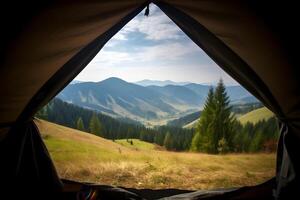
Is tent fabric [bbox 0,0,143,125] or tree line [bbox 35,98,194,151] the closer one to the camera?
tent fabric [bbox 0,0,143,125]

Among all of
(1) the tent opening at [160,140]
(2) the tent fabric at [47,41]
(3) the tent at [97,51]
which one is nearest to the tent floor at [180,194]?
(3) the tent at [97,51]

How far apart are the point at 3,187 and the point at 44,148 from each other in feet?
1.81

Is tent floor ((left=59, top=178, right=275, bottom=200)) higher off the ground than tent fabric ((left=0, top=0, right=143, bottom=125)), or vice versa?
tent fabric ((left=0, top=0, right=143, bottom=125))

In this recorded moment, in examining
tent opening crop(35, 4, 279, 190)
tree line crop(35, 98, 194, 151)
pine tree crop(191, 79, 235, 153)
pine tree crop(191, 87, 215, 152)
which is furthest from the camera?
tree line crop(35, 98, 194, 151)

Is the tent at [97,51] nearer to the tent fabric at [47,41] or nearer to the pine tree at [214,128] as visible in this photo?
the tent fabric at [47,41]

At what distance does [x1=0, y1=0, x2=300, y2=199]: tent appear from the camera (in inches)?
86.2

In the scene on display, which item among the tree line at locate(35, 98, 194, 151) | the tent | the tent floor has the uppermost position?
the tent

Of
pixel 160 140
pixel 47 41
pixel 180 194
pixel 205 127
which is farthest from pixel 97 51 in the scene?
pixel 160 140

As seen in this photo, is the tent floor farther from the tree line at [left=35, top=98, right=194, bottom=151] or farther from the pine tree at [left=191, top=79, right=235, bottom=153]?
the tree line at [left=35, top=98, right=194, bottom=151]

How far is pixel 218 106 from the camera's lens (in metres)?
21.2

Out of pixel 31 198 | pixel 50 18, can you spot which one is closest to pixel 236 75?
pixel 50 18

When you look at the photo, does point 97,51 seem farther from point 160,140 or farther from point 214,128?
point 160,140

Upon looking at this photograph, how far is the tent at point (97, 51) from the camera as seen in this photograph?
7.18ft

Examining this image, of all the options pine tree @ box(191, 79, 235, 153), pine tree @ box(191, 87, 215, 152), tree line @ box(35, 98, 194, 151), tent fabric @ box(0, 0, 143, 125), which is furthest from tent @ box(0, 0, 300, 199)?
tree line @ box(35, 98, 194, 151)
